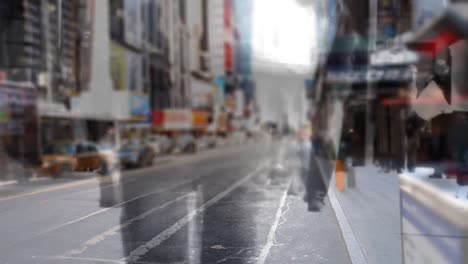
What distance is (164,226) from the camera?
31.2 ft

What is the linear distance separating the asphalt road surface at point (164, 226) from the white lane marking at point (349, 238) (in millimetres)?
133

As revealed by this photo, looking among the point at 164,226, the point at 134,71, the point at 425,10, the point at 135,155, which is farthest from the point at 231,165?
the point at 134,71

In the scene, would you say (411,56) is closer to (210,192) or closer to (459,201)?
(210,192)

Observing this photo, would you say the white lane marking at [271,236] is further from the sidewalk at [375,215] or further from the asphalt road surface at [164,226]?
the sidewalk at [375,215]

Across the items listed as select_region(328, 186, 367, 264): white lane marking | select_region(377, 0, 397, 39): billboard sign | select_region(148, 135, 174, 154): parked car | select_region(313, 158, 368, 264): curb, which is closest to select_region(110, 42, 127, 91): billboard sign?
select_region(148, 135, 174, 154): parked car

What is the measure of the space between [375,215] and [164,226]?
165 inches

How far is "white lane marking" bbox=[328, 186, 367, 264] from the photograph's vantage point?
684 cm

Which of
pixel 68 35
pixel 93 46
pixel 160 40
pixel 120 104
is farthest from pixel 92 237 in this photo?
pixel 160 40

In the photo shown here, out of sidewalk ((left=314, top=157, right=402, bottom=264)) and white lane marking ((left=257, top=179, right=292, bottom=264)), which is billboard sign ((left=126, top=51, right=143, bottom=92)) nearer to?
sidewalk ((left=314, top=157, right=402, bottom=264))

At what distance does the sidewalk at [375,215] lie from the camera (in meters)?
7.09

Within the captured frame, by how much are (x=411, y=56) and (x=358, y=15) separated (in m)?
8.41

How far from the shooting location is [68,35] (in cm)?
3272

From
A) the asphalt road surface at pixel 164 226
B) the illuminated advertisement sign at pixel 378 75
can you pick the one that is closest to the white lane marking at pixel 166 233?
the asphalt road surface at pixel 164 226

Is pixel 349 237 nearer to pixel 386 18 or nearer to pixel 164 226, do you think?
pixel 164 226
